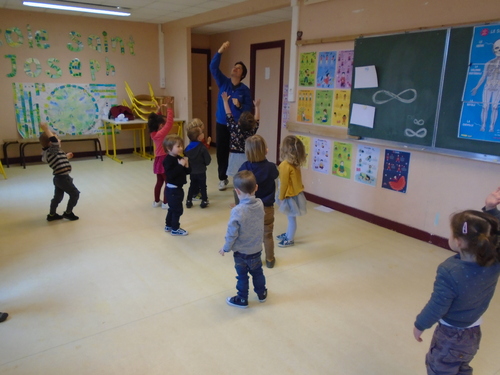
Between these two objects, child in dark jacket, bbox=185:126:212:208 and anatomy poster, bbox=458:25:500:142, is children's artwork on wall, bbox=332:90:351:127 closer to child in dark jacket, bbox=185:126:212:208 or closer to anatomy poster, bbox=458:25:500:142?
anatomy poster, bbox=458:25:500:142

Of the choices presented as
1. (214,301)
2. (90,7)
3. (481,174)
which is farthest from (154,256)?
(90,7)

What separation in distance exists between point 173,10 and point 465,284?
19.0 feet

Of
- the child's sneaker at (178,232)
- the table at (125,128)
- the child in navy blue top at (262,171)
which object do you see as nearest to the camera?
the child in navy blue top at (262,171)

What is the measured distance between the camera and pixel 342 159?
13.8 feet

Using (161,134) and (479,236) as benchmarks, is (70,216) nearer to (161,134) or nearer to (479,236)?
(161,134)

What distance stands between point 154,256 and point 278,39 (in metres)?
4.64

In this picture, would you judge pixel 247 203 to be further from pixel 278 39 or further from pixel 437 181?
pixel 278 39

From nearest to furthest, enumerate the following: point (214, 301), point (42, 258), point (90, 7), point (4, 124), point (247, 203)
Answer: point (247, 203)
point (214, 301)
point (42, 258)
point (90, 7)
point (4, 124)

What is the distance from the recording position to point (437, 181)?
132 inches

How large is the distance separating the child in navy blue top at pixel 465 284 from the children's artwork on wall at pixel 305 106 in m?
3.20

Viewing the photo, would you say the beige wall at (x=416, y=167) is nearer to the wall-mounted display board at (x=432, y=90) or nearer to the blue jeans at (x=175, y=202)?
the wall-mounted display board at (x=432, y=90)

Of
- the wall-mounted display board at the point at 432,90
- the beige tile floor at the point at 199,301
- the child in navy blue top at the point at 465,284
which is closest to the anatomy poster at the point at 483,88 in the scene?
the wall-mounted display board at the point at 432,90

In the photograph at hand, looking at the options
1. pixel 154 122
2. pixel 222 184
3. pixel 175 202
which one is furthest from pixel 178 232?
pixel 222 184

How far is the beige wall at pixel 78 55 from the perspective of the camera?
605cm
